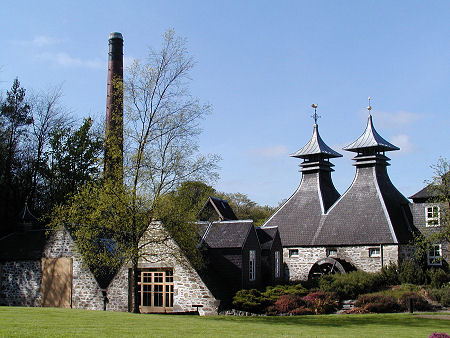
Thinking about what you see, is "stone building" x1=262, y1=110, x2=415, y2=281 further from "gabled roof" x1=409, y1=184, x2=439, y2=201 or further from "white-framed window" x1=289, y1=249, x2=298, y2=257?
"gabled roof" x1=409, y1=184, x2=439, y2=201

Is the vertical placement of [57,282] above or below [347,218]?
below

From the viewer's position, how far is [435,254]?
127ft

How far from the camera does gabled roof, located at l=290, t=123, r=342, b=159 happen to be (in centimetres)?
4700

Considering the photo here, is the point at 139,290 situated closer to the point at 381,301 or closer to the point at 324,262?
the point at 381,301

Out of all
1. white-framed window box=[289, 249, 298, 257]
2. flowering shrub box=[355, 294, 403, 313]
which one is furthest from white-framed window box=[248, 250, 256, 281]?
white-framed window box=[289, 249, 298, 257]

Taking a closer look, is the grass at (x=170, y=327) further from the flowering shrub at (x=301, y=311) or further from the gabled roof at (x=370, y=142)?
the gabled roof at (x=370, y=142)

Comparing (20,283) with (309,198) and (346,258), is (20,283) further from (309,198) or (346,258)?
(309,198)

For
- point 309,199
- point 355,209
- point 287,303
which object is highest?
point 309,199

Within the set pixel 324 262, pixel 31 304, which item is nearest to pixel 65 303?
pixel 31 304

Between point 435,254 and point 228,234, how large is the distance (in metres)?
15.8

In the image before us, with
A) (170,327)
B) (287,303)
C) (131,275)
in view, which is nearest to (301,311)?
(287,303)

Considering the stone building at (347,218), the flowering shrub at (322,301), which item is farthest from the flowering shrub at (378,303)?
the stone building at (347,218)

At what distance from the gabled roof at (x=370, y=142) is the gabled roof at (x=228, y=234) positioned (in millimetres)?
16236

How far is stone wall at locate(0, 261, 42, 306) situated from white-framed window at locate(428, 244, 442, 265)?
23894mm
